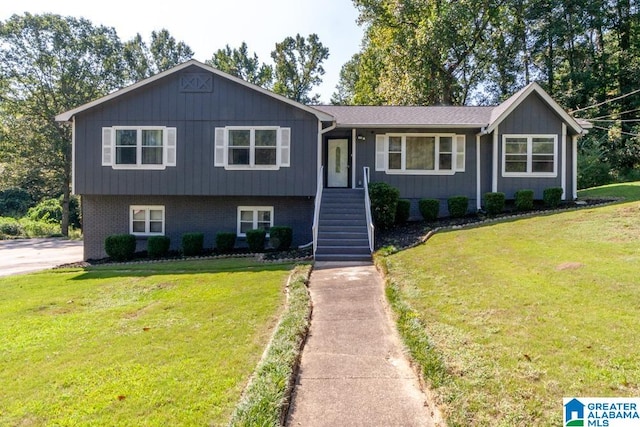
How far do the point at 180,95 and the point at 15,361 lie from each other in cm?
1093

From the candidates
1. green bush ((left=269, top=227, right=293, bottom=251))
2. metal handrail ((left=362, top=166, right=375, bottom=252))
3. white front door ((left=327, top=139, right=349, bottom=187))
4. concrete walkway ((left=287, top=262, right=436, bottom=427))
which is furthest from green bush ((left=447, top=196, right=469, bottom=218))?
concrete walkway ((left=287, top=262, right=436, bottom=427))

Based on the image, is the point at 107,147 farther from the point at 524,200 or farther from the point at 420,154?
the point at 524,200

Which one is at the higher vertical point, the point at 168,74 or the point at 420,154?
the point at 168,74

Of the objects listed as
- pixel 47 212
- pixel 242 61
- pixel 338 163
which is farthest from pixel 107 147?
pixel 242 61

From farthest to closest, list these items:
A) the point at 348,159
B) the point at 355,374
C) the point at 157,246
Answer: the point at 348,159
the point at 157,246
the point at 355,374

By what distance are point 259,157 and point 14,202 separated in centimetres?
3128

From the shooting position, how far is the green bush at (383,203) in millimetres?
13109

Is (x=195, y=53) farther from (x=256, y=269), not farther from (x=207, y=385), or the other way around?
(x=207, y=385)

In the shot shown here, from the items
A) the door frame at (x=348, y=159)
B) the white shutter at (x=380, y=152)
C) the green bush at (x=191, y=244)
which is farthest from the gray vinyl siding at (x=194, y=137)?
the white shutter at (x=380, y=152)

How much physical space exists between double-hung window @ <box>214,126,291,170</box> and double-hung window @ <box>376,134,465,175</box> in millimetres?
3913

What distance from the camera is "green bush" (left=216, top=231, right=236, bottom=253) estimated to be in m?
13.4

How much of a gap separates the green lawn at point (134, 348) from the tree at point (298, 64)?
1246 inches

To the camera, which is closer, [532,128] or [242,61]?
[532,128]

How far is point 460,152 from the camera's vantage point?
15.1m
